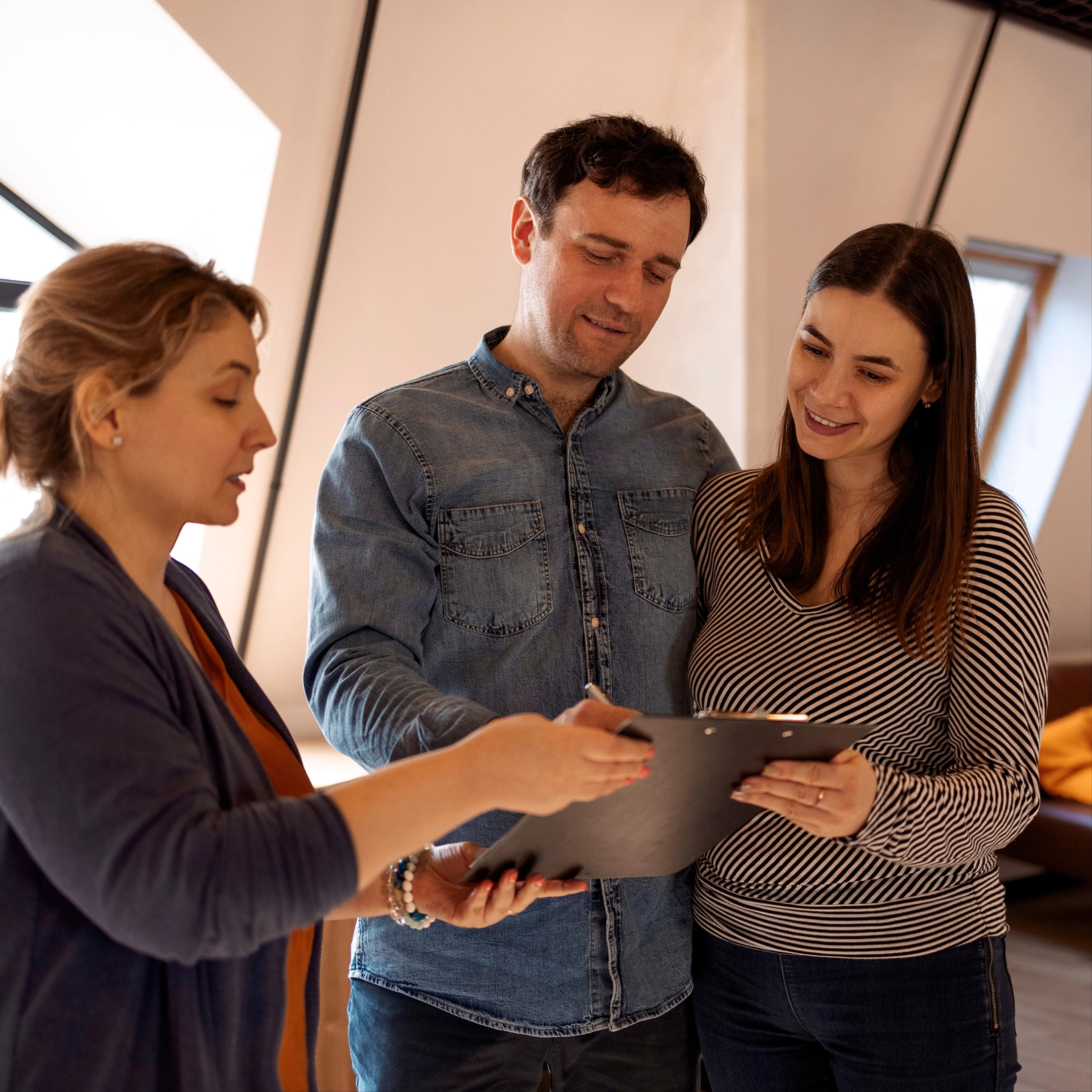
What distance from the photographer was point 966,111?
12.8 feet

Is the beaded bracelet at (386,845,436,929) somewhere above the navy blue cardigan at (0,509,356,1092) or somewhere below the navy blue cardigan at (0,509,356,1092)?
below

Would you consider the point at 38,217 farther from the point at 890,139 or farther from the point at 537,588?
the point at 890,139

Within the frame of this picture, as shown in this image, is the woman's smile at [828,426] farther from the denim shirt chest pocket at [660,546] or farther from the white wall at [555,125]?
the white wall at [555,125]

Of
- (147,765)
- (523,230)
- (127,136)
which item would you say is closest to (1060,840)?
(523,230)

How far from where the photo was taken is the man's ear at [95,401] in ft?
3.28

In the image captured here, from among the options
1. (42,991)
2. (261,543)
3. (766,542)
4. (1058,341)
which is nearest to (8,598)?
(42,991)

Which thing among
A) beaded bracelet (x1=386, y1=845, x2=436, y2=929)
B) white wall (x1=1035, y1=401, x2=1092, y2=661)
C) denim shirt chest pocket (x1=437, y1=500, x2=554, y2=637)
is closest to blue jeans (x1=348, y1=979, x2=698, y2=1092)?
beaded bracelet (x1=386, y1=845, x2=436, y2=929)

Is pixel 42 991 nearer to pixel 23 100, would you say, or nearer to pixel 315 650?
pixel 315 650

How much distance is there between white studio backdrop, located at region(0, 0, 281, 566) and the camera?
7.82 ft

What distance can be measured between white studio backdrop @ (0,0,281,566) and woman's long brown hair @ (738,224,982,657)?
4.82 feet

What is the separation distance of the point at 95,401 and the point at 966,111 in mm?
3729

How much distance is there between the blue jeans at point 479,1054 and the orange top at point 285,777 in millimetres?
314

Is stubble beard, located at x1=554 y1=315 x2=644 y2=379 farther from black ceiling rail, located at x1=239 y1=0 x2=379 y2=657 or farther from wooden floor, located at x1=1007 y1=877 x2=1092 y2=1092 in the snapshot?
wooden floor, located at x1=1007 y1=877 x2=1092 y2=1092

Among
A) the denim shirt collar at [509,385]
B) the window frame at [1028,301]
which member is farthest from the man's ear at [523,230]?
the window frame at [1028,301]
